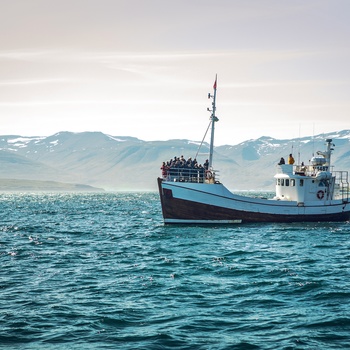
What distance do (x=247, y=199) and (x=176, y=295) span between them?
3307cm

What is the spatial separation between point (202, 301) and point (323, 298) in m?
4.94

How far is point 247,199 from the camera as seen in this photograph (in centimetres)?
5438

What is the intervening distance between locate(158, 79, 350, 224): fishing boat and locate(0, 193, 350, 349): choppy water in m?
12.1

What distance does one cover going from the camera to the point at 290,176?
56.6 metres

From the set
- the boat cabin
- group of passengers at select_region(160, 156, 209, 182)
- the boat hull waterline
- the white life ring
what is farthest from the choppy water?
the white life ring

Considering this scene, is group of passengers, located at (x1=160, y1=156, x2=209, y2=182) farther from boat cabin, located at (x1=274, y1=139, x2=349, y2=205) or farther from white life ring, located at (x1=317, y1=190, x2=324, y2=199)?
white life ring, located at (x1=317, y1=190, x2=324, y2=199)

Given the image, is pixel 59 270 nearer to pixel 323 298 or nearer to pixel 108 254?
pixel 108 254

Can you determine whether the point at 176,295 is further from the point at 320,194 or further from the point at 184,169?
the point at 320,194

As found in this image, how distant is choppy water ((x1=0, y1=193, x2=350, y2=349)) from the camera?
16.7m

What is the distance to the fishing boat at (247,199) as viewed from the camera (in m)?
52.4

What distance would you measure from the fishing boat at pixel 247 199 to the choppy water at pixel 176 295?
477 inches

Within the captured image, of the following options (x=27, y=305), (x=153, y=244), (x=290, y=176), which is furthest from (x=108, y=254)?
(x=290, y=176)

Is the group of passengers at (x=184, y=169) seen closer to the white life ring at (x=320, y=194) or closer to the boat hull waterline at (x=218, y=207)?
the boat hull waterline at (x=218, y=207)

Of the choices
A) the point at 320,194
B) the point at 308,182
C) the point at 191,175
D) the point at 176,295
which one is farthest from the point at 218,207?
the point at 176,295
